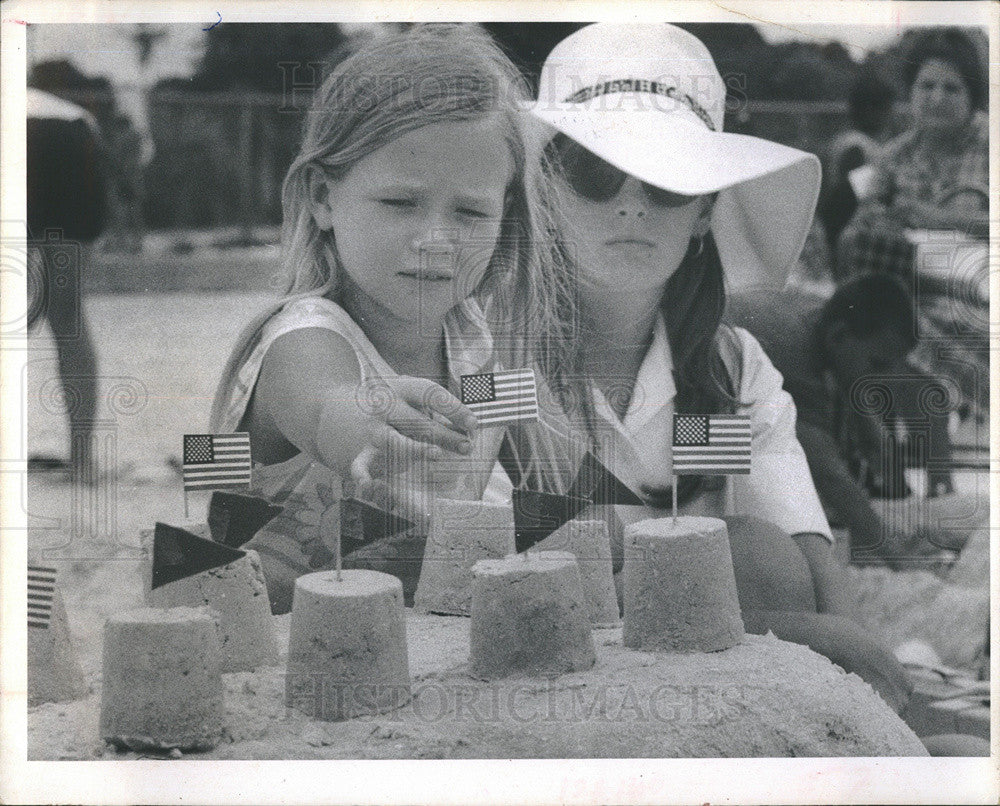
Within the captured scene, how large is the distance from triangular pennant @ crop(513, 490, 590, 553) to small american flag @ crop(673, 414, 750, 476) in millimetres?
400

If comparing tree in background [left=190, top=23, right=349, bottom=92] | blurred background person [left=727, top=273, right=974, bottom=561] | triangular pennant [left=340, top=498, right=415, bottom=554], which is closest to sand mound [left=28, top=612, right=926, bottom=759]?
triangular pennant [left=340, top=498, right=415, bottom=554]

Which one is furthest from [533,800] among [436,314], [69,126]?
[69,126]

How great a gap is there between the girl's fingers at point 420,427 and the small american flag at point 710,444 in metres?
0.82

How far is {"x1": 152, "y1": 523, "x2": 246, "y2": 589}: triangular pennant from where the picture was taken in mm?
5129

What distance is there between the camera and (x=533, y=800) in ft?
17.2

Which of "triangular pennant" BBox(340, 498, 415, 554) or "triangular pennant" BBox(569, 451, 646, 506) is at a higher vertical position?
"triangular pennant" BBox(569, 451, 646, 506)

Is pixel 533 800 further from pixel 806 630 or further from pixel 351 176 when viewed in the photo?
pixel 351 176

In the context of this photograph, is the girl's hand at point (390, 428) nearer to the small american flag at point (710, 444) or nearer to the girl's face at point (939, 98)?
the small american flag at point (710, 444)

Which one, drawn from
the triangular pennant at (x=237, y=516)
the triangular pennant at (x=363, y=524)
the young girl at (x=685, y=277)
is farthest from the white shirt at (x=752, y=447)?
the triangular pennant at (x=237, y=516)

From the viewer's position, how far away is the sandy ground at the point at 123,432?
527 centimetres

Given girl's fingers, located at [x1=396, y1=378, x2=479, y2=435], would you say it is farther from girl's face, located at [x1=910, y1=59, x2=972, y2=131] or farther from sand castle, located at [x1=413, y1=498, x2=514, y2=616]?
girl's face, located at [x1=910, y1=59, x2=972, y2=131]

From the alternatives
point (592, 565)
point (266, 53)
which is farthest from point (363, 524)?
point (266, 53)

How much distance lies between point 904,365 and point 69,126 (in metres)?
3.26

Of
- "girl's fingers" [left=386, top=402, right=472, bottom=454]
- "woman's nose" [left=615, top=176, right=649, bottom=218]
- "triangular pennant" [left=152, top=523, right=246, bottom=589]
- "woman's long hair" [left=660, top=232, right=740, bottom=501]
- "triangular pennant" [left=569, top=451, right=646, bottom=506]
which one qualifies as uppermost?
"woman's nose" [left=615, top=176, right=649, bottom=218]
